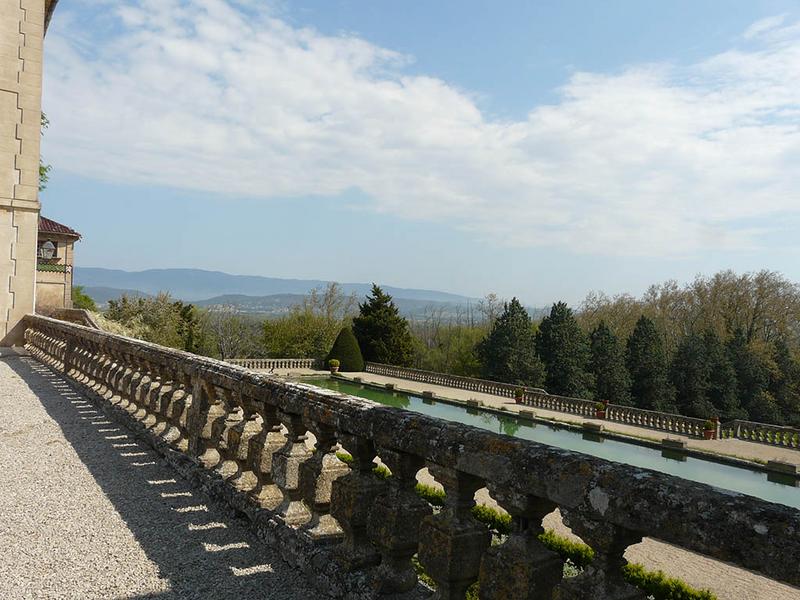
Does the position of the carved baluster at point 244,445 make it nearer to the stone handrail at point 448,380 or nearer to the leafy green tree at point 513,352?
the stone handrail at point 448,380

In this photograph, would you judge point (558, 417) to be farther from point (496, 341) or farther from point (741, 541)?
point (741, 541)

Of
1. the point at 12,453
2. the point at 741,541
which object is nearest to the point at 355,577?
the point at 741,541

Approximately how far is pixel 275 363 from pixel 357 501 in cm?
4288

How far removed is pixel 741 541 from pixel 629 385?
3883 cm

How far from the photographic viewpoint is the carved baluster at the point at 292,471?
3439mm

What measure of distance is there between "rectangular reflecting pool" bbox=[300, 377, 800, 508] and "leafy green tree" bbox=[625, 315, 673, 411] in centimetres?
1248

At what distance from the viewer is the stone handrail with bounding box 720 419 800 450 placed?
26.2 m

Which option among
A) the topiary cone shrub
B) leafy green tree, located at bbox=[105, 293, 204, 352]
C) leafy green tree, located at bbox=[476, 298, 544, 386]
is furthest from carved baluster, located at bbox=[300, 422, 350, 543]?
the topiary cone shrub

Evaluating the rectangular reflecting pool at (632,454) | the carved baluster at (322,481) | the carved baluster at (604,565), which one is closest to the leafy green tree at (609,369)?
the rectangular reflecting pool at (632,454)

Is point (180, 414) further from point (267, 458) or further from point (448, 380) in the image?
point (448, 380)

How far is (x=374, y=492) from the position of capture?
9.09 ft

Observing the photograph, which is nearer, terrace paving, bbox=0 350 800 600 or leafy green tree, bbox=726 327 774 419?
terrace paving, bbox=0 350 800 600

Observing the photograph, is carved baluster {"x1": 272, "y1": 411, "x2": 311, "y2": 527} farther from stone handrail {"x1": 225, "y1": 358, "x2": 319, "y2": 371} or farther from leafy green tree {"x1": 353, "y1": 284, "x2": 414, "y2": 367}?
leafy green tree {"x1": 353, "y1": 284, "x2": 414, "y2": 367}

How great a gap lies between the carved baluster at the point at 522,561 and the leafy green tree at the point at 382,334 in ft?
147
